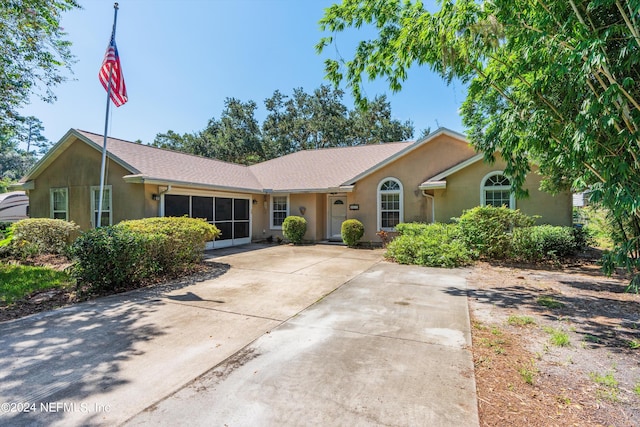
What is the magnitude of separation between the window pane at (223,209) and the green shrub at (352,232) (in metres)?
5.35

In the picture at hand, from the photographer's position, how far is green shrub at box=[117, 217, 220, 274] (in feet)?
24.1

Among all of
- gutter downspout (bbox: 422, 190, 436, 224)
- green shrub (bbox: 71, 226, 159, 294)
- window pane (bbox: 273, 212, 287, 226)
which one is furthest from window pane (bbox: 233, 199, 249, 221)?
gutter downspout (bbox: 422, 190, 436, 224)

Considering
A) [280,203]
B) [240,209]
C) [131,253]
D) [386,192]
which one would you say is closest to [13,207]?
[240,209]

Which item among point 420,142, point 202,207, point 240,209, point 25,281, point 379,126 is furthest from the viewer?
point 379,126

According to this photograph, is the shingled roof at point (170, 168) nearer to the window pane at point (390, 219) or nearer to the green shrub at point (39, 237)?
the green shrub at point (39, 237)

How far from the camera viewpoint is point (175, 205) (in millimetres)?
11625

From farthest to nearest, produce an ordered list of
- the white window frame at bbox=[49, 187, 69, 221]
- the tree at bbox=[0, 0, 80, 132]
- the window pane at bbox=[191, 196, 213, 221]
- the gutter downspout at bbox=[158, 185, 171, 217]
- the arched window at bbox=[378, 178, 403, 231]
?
the arched window at bbox=[378, 178, 403, 231] → the white window frame at bbox=[49, 187, 69, 221] → the window pane at bbox=[191, 196, 213, 221] → the gutter downspout at bbox=[158, 185, 171, 217] → the tree at bbox=[0, 0, 80, 132]

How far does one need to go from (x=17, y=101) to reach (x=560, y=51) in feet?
46.2

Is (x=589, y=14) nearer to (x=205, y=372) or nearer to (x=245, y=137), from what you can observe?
(x=205, y=372)

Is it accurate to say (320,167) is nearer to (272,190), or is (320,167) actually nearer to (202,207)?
(272,190)

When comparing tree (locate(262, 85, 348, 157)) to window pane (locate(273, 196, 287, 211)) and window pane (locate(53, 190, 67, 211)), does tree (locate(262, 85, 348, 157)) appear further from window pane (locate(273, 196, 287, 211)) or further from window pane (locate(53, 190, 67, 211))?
window pane (locate(53, 190, 67, 211))

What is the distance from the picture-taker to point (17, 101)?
9547 millimetres

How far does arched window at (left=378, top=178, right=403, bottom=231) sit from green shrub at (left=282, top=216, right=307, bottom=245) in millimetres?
3631

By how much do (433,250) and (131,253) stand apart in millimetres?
8154
